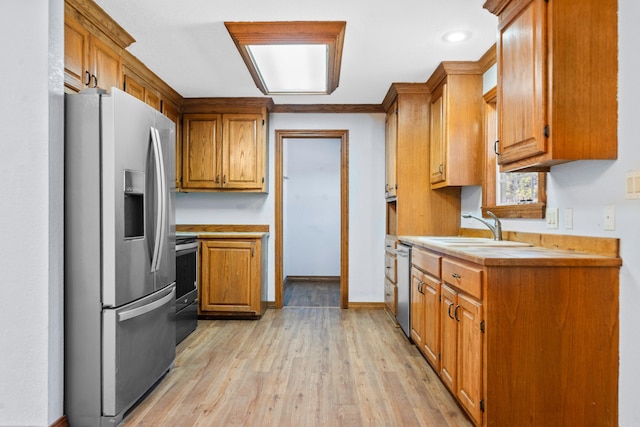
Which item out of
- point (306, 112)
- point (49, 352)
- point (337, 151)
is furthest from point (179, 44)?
point (337, 151)

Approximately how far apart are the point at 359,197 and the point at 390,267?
90 centimetres

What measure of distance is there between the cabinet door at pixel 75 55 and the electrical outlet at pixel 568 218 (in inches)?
112

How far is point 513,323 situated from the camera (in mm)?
1653

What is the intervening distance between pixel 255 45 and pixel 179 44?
60cm

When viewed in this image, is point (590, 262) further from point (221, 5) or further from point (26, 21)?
point (26, 21)

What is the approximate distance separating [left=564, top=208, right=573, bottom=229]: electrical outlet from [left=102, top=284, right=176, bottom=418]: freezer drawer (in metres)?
2.33

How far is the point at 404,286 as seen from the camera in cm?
315

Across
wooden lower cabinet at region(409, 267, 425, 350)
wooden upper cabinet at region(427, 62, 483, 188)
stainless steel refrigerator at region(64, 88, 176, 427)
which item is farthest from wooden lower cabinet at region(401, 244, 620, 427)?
stainless steel refrigerator at region(64, 88, 176, 427)

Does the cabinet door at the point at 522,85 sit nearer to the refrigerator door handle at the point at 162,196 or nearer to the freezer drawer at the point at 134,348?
the refrigerator door handle at the point at 162,196

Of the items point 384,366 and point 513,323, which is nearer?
point 513,323

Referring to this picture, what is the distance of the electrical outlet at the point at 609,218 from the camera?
1.65 m

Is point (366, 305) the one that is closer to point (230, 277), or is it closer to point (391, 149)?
point (230, 277)

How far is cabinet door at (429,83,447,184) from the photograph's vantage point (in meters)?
3.15

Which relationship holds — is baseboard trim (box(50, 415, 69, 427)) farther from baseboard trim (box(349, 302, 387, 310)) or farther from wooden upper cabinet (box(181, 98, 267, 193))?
baseboard trim (box(349, 302, 387, 310))
